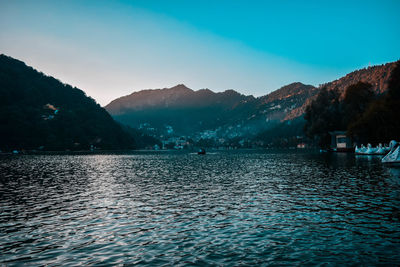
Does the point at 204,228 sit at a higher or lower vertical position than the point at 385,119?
lower

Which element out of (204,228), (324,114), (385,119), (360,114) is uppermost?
(324,114)

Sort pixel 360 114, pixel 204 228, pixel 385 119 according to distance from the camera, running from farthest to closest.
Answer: pixel 360 114 → pixel 385 119 → pixel 204 228

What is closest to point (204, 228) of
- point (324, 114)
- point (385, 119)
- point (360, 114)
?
point (385, 119)

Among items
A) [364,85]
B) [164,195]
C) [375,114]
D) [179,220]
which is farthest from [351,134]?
[179,220]

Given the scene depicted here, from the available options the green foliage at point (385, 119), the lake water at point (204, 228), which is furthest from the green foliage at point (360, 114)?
the lake water at point (204, 228)

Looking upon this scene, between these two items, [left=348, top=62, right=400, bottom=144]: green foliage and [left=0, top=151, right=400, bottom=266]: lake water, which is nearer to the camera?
[left=0, top=151, right=400, bottom=266]: lake water

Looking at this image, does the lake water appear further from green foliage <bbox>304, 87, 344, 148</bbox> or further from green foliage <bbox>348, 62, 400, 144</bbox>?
green foliage <bbox>304, 87, 344, 148</bbox>

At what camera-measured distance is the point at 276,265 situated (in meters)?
10.4

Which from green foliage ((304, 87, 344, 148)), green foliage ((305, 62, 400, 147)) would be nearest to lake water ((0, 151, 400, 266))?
green foliage ((305, 62, 400, 147))

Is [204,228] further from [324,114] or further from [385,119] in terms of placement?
[324,114]

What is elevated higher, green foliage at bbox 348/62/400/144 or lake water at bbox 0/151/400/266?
green foliage at bbox 348/62/400/144

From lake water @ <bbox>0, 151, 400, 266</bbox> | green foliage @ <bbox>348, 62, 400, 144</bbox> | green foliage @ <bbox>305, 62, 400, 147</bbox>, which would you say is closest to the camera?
lake water @ <bbox>0, 151, 400, 266</bbox>

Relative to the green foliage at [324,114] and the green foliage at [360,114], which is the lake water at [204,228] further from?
the green foliage at [324,114]

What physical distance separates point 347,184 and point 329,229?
18.9 m
